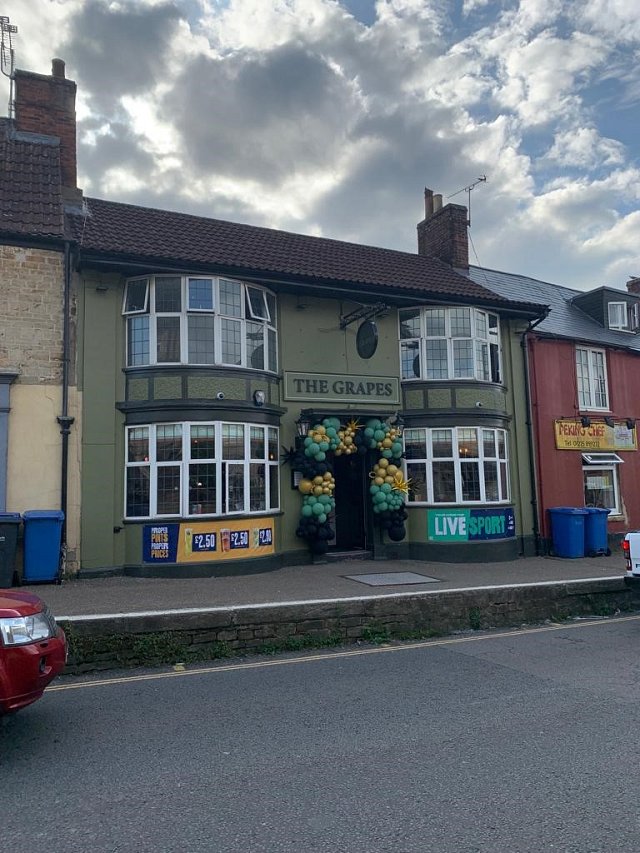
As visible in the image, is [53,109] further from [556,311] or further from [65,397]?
[556,311]

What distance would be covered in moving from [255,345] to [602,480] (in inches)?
426

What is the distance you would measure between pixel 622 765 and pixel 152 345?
1074 cm

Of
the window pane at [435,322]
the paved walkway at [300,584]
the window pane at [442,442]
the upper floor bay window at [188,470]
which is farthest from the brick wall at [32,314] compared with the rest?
the window pane at [442,442]

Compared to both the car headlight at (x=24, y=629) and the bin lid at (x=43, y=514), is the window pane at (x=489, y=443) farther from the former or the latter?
the car headlight at (x=24, y=629)

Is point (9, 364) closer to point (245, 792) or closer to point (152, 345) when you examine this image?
point (152, 345)

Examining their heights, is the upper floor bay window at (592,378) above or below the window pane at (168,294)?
below

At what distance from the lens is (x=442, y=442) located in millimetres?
15320

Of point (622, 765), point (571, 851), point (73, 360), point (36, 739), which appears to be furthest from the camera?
point (73, 360)

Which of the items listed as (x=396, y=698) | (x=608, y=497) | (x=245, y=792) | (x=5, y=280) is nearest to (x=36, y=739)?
(x=245, y=792)

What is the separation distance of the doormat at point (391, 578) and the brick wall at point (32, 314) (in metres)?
6.87

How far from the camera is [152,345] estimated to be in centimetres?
1280

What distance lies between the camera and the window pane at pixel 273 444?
44.9 ft

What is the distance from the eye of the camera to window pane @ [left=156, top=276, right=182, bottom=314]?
42.2 ft

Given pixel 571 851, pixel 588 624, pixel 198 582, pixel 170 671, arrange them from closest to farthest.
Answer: pixel 571 851 < pixel 170 671 < pixel 588 624 < pixel 198 582
